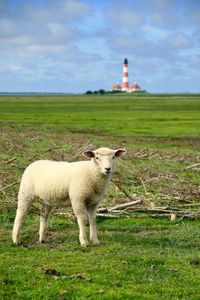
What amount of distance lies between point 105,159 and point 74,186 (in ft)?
2.51

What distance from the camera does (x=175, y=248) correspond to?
34.6ft

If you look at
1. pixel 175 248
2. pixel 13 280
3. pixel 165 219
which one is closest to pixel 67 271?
pixel 13 280

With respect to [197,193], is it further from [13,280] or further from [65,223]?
[13,280]

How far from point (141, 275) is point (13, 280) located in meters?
1.84

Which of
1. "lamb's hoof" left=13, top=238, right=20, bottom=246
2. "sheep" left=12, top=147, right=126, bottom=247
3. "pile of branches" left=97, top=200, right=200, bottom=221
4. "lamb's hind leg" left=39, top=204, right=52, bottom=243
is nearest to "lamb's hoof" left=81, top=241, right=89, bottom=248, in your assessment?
"sheep" left=12, top=147, right=126, bottom=247

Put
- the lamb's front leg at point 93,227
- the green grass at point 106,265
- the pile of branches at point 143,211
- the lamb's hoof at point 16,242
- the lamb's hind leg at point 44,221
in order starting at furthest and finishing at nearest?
1. the pile of branches at point 143,211
2. the lamb's hind leg at point 44,221
3. the lamb's hoof at point 16,242
4. the lamb's front leg at point 93,227
5. the green grass at point 106,265

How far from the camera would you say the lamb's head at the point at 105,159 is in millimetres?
10289

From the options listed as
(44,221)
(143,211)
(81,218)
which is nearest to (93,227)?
(81,218)

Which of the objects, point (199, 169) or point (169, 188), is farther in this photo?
point (199, 169)

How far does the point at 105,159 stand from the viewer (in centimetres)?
1041

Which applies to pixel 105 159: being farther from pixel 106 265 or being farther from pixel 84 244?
pixel 106 265

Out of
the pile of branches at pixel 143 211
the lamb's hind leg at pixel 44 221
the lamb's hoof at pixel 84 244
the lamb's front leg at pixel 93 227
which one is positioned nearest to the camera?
the lamb's hoof at pixel 84 244

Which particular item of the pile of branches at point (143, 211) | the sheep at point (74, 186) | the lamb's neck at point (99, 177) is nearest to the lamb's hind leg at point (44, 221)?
the sheep at point (74, 186)

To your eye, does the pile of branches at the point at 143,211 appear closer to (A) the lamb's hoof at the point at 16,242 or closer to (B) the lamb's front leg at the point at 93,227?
(B) the lamb's front leg at the point at 93,227
